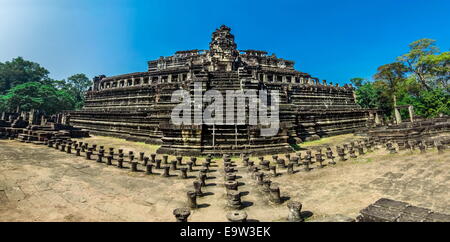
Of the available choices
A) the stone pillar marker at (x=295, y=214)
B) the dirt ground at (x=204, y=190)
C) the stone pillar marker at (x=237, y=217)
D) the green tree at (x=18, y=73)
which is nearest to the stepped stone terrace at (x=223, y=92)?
the dirt ground at (x=204, y=190)

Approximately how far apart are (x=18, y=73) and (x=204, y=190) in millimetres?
74203

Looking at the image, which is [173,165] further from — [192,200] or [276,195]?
[276,195]

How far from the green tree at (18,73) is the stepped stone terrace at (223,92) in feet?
95.5

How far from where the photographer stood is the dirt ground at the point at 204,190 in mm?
5305

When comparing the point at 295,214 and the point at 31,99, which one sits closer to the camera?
the point at 295,214

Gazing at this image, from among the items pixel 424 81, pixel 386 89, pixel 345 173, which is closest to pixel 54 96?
pixel 345 173

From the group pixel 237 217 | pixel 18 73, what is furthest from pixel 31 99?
pixel 237 217

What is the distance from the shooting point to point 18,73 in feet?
178

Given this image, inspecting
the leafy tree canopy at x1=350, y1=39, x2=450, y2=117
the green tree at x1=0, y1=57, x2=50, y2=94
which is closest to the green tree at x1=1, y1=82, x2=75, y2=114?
the green tree at x1=0, y1=57, x2=50, y2=94

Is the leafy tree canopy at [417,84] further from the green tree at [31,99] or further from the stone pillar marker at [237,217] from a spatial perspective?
the green tree at [31,99]

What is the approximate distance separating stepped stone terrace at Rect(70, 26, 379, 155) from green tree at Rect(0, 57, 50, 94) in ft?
95.5

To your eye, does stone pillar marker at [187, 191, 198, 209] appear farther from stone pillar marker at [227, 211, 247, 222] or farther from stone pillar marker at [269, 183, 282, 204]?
stone pillar marker at [269, 183, 282, 204]

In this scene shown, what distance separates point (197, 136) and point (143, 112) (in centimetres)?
1108
